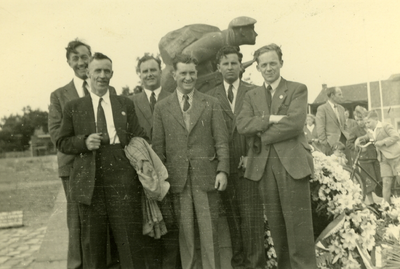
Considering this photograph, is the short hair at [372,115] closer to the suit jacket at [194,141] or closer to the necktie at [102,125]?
the suit jacket at [194,141]

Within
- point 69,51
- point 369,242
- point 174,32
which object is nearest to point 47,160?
point 69,51

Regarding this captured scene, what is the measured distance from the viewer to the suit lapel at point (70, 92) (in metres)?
3.88

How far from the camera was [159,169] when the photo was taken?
137 inches

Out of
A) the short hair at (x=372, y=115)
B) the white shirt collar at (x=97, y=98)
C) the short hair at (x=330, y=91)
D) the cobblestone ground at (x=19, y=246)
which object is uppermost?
the short hair at (x=330, y=91)

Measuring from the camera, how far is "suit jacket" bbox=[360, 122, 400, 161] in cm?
557

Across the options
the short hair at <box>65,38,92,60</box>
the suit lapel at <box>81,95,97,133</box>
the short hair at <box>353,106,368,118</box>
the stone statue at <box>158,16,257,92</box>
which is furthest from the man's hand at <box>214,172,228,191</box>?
the short hair at <box>353,106,368,118</box>

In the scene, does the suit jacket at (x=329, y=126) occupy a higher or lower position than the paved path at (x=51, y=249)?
higher

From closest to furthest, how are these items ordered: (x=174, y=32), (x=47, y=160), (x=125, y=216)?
(x=125, y=216)
(x=174, y=32)
(x=47, y=160)

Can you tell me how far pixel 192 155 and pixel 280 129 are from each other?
81 cm

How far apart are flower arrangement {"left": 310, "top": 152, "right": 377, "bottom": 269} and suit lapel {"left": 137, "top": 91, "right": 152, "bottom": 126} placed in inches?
69.5

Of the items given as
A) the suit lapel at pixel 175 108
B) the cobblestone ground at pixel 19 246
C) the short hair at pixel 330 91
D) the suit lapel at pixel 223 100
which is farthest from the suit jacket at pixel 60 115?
the short hair at pixel 330 91

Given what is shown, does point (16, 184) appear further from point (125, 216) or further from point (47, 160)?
point (125, 216)

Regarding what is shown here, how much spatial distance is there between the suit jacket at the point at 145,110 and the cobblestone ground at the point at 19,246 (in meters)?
2.02

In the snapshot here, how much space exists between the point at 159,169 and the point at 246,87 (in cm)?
124
